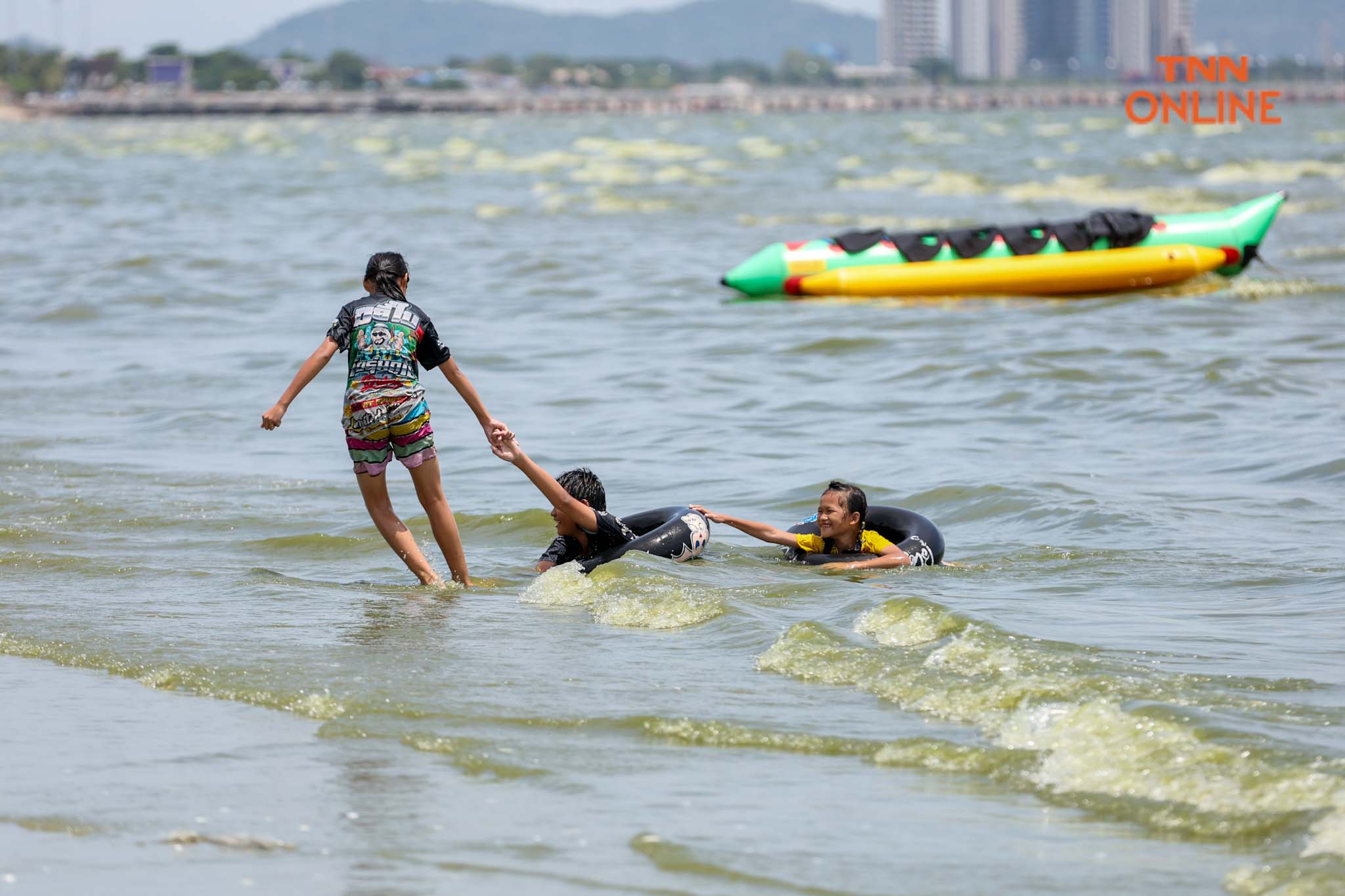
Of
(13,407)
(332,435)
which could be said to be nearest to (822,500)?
(332,435)

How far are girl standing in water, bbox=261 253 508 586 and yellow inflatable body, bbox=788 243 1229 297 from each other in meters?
13.1

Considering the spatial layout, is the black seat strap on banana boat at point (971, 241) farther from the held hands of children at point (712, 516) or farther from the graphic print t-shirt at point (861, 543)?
the held hands of children at point (712, 516)

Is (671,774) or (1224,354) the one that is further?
(1224,354)

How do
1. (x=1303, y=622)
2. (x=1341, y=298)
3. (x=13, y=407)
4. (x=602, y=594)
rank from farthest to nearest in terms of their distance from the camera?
(x=1341, y=298) → (x=13, y=407) → (x=602, y=594) → (x=1303, y=622)

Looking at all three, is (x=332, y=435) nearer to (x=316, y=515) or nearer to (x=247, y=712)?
(x=316, y=515)

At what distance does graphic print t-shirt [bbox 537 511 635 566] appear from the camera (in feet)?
27.5

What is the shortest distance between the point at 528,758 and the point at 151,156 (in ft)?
227

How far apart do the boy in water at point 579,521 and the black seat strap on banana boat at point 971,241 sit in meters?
12.6

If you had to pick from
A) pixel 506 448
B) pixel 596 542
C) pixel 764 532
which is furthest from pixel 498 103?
pixel 506 448

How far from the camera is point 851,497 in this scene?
859 cm

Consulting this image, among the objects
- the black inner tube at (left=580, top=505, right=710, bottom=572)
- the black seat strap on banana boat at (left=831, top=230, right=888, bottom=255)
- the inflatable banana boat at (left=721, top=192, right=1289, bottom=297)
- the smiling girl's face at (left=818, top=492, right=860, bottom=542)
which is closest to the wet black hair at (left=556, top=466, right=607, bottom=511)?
the black inner tube at (left=580, top=505, right=710, bottom=572)

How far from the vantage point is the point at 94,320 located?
2025 cm

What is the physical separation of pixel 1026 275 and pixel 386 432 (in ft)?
45.9

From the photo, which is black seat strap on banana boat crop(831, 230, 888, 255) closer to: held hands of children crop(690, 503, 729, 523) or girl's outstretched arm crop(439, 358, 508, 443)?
held hands of children crop(690, 503, 729, 523)
